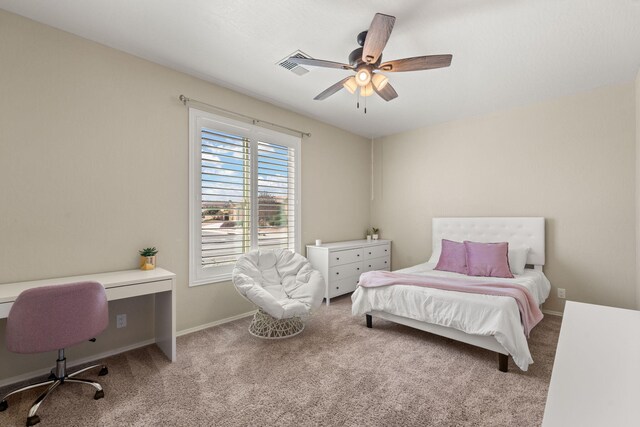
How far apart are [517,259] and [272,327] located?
2.94 meters

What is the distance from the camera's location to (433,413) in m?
1.83

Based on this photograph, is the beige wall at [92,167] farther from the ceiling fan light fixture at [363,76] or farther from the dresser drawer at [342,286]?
the ceiling fan light fixture at [363,76]

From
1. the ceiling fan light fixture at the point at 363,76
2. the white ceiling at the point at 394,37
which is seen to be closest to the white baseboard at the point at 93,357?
the white ceiling at the point at 394,37

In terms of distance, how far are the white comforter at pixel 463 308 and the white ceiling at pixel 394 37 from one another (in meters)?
2.11

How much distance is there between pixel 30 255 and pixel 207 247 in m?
1.38

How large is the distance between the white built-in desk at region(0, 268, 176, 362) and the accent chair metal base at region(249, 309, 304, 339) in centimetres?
80

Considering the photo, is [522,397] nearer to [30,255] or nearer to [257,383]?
[257,383]

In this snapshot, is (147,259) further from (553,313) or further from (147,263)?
(553,313)

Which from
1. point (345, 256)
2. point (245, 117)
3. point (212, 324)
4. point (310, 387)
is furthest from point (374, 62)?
point (212, 324)

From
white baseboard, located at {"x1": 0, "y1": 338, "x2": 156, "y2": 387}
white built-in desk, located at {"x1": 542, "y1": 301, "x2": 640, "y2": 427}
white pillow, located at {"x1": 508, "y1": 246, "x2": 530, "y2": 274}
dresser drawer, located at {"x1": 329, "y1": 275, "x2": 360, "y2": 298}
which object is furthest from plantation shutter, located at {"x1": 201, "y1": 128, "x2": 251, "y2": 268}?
white pillow, located at {"x1": 508, "y1": 246, "x2": 530, "y2": 274}

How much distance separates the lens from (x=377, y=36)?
1943mm

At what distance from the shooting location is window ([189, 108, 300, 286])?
3.17 metres

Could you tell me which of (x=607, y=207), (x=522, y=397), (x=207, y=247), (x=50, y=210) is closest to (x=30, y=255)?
(x=50, y=210)

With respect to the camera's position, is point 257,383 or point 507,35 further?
point 507,35
